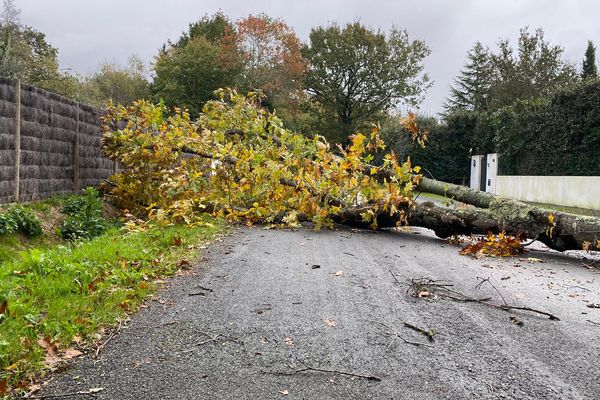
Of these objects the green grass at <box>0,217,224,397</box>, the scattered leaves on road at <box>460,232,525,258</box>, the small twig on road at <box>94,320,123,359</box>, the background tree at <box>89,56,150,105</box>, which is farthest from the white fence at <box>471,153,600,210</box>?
the background tree at <box>89,56,150,105</box>

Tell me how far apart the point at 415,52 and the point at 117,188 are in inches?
1200

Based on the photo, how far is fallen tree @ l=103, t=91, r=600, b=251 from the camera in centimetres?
702

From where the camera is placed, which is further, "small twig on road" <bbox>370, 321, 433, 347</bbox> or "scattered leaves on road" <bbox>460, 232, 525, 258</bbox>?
"scattered leaves on road" <bbox>460, 232, 525, 258</bbox>

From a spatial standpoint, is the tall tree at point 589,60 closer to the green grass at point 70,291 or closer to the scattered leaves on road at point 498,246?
the scattered leaves on road at point 498,246

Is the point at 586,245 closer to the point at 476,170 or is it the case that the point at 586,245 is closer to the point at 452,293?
the point at 452,293

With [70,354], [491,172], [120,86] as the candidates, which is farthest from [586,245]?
[120,86]

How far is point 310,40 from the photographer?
3519 cm

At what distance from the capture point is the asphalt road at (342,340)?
2406mm

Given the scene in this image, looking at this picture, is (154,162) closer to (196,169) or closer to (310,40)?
(196,169)

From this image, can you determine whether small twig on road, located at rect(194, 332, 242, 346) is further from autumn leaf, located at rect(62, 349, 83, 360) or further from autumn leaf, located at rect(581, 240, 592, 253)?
autumn leaf, located at rect(581, 240, 592, 253)

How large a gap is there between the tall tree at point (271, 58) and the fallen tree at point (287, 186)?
81.4ft

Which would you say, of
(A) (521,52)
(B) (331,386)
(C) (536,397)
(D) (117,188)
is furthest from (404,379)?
(A) (521,52)

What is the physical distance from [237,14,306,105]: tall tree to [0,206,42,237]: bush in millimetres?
27662

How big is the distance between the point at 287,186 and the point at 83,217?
3433mm
